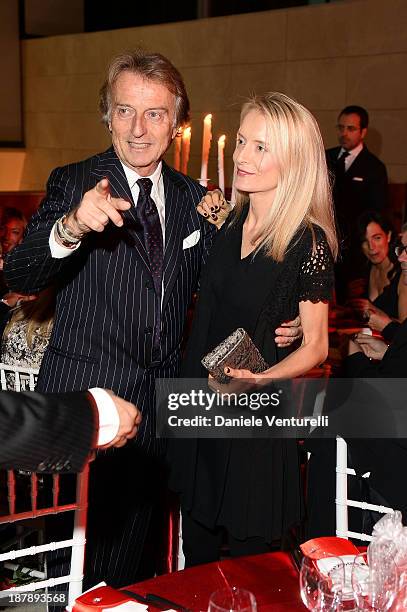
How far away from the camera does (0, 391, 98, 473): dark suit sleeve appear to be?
1578 millimetres

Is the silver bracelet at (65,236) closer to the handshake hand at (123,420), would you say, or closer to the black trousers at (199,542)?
the handshake hand at (123,420)

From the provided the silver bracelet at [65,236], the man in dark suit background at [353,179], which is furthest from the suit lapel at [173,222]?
the man in dark suit background at [353,179]

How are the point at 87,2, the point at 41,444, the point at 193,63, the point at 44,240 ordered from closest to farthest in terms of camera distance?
the point at 41,444 < the point at 44,240 < the point at 193,63 < the point at 87,2

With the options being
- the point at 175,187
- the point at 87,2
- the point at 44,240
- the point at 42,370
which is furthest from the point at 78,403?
the point at 87,2

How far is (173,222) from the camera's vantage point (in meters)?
2.57

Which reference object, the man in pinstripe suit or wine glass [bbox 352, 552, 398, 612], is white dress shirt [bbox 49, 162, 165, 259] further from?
wine glass [bbox 352, 552, 398, 612]

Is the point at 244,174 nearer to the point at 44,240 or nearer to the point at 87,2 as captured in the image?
the point at 44,240

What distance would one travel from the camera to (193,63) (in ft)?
30.5

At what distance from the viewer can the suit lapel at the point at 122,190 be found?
2.47 m

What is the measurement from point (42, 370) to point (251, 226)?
2.36ft

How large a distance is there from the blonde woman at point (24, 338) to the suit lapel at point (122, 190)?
921mm

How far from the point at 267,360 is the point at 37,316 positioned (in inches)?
44.5

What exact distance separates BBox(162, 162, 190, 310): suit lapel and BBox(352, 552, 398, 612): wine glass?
3.69 feet

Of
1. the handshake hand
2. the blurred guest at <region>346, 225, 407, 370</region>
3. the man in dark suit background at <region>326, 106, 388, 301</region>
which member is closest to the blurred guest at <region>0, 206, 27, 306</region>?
the blurred guest at <region>346, 225, 407, 370</region>
